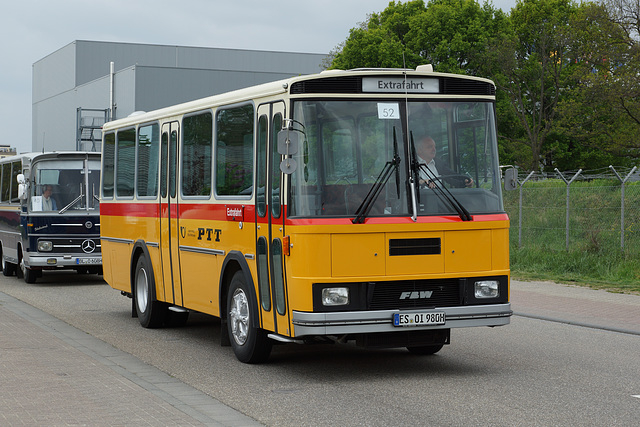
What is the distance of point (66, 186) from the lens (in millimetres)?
20469

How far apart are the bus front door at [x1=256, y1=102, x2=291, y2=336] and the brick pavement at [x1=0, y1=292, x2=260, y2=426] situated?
112 cm

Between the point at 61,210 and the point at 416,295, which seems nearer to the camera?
the point at 416,295

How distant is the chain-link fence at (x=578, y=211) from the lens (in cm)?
1947

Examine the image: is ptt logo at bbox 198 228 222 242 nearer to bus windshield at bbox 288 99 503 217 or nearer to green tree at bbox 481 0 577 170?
bus windshield at bbox 288 99 503 217

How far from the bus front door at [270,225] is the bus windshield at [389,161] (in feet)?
1.21

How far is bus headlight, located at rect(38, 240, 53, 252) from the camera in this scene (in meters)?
20.4

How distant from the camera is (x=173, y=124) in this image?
12273 millimetres

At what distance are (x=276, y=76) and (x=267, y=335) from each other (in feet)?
197

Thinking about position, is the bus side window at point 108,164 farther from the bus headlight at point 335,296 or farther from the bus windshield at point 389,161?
the bus headlight at point 335,296

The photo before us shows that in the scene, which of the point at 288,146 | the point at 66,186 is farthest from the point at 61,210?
the point at 288,146

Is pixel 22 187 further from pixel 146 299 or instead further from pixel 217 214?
pixel 217 214

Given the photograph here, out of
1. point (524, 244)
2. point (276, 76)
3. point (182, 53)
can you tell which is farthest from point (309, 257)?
point (182, 53)

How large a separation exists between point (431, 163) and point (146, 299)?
547cm

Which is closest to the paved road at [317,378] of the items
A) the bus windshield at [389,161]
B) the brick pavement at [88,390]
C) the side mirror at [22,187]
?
the brick pavement at [88,390]
